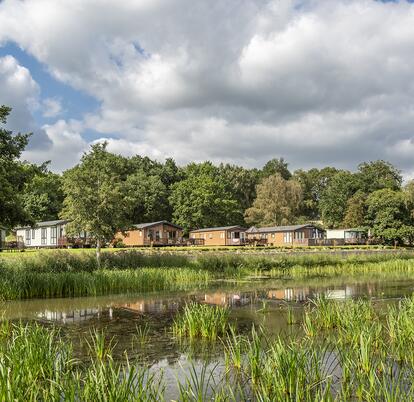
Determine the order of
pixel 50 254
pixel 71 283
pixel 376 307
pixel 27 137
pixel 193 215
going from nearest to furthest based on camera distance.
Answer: pixel 376 307, pixel 27 137, pixel 71 283, pixel 50 254, pixel 193 215

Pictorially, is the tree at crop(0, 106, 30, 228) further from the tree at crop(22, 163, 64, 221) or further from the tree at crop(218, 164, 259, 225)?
the tree at crop(218, 164, 259, 225)

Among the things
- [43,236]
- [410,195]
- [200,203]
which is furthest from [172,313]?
[200,203]

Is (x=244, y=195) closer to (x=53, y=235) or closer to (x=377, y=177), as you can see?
(x=377, y=177)

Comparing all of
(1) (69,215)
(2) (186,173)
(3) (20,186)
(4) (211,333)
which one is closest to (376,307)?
(4) (211,333)

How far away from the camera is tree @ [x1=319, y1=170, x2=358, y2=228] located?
74.1 meters

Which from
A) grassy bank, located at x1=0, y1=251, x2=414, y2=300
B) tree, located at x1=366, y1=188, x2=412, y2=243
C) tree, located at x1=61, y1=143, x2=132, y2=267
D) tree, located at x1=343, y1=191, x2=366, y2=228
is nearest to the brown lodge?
tree, located at x1=343, y1=191, x2=366, y2=228

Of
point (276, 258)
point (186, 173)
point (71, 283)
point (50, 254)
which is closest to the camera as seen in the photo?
point (71, 283)

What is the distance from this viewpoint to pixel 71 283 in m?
20.0

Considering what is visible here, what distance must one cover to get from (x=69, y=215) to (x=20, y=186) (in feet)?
28.7

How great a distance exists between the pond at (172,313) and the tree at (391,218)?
2903 cm

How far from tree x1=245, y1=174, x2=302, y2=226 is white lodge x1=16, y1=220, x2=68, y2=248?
30.2m

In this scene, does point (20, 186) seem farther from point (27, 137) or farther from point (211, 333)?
point (211, 333)

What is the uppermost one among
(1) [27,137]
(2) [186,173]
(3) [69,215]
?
(2) [186,173]

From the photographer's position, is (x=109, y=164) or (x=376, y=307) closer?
(x=376, y=307)
